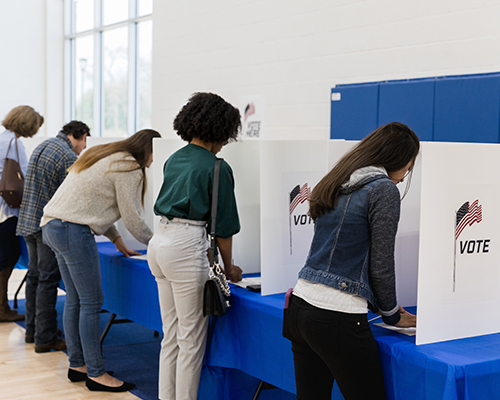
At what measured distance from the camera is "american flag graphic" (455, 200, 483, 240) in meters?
1.60

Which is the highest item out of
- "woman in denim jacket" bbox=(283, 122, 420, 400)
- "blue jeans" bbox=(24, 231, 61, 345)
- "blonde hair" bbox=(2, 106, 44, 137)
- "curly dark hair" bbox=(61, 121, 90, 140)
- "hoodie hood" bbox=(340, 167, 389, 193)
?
"blonde hair" bbox=(2, 106, 44, 137)

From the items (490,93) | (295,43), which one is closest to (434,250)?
(490,93)

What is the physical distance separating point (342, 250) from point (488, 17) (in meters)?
2.18

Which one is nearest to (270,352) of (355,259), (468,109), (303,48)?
(355,259)

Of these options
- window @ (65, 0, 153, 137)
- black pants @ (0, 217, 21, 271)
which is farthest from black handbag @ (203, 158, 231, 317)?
window @ (65, 0, 153, 137)

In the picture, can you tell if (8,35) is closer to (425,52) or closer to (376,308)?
(425,52)

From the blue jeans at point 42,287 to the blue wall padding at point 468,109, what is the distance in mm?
2217

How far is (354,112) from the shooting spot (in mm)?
3426

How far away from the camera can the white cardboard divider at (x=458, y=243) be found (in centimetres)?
154

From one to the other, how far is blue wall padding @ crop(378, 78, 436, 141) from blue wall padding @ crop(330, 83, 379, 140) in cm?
6

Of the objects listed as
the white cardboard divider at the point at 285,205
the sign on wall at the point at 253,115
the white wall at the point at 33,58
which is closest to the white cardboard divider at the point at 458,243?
the white cardboard divider at the point at 285,205

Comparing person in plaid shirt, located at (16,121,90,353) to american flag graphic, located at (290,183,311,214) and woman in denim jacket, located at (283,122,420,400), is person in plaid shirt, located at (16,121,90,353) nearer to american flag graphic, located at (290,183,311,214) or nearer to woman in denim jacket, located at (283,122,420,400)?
american flag graphic, located at (290,183,311,214)

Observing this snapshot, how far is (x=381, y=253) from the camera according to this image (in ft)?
4.81

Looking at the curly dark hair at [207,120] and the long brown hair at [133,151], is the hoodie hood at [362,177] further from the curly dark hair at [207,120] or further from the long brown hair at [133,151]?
the long brown hair at [133,151]
